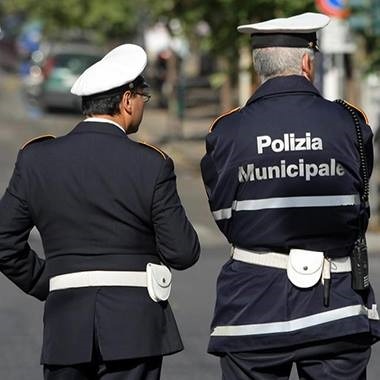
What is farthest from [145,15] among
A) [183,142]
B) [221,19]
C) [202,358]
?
[202,358]

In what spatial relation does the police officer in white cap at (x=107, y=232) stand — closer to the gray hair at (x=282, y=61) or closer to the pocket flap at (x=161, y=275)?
the pocket flap at (x=161, y=275)

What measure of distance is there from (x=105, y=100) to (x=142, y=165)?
278 millimetres

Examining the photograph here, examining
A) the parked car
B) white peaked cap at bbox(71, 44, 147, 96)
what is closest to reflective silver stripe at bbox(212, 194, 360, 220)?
white peaked cap at bbox(71, 44, 147, 96)

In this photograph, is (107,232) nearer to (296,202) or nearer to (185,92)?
(296,202)

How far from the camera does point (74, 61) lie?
35406mm

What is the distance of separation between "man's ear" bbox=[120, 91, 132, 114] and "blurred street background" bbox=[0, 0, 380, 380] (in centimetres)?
339

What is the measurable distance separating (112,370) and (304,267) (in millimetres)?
730

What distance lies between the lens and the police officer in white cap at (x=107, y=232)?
451 cm

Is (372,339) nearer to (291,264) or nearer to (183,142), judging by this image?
(291,264)

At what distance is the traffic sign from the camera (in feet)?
57.5

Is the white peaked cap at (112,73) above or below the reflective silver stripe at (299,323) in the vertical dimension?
above

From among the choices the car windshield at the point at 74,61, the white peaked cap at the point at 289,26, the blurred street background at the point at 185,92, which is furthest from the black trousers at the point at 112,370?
the car windshield at the point at 74,61

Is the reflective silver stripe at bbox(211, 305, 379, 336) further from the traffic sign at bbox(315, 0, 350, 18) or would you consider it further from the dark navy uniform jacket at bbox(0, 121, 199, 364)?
the traffic sign at bbox(315, 0, 350, 18)

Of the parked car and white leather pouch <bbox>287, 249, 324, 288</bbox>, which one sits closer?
white leather pouch <bbox>287, 249, 324, 288</bbox>
